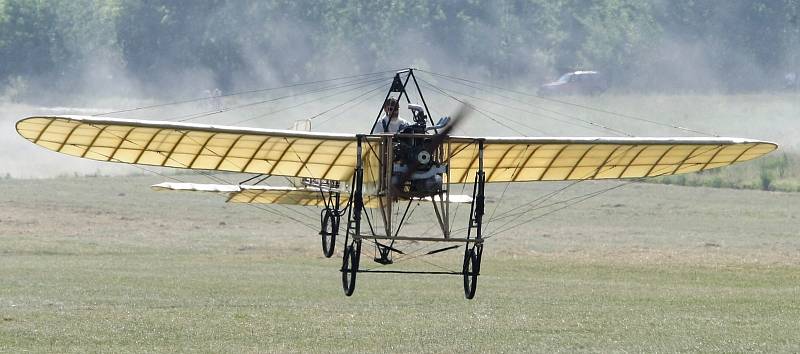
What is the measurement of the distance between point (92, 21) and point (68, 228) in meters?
27.8

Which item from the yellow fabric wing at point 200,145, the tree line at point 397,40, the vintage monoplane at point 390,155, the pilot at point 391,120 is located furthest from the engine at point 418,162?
the tree line at point 397,40

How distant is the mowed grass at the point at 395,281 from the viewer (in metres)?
24.0

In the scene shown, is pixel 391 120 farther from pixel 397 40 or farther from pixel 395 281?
pixel 397 40

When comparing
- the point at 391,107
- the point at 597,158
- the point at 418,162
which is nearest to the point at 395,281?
the point at 597,158

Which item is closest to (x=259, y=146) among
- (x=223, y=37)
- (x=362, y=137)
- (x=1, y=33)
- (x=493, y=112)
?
(x=362, y=137)

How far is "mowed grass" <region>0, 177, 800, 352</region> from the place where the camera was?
24016 mm

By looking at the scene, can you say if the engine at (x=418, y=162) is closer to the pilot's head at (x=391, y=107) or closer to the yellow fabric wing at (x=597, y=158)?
the pilot's head at (x=391, y=107)

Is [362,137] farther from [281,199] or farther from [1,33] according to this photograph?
[1,33]

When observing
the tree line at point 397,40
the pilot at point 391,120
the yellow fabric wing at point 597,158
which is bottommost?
the yellow fabric wing at point 597,158

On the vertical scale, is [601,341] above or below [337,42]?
below

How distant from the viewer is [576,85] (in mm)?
61094

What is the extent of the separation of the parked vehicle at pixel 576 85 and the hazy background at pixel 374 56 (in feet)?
2.35

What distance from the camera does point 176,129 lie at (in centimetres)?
2083

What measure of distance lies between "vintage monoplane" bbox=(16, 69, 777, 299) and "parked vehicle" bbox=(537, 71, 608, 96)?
34.8 meters
